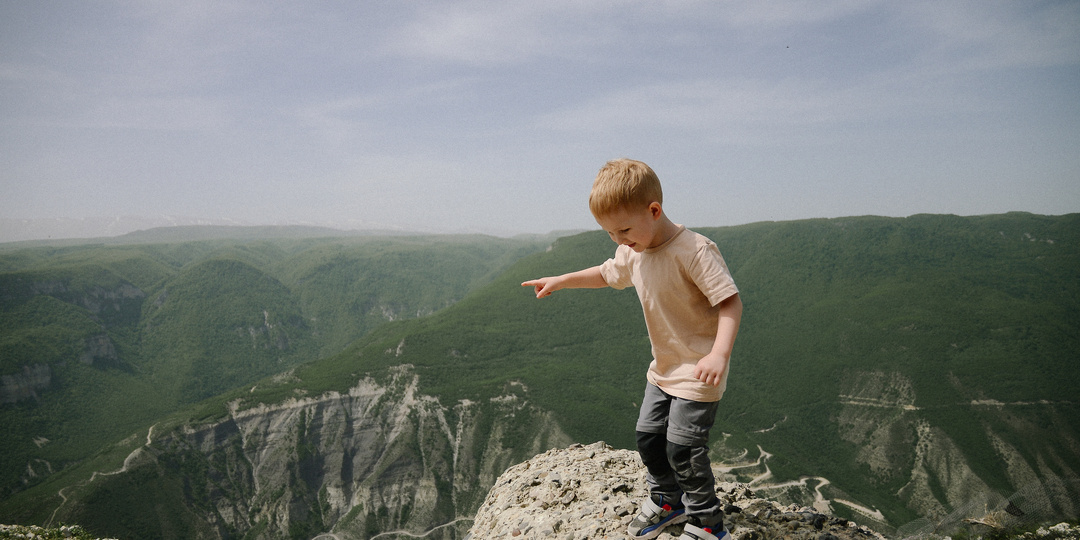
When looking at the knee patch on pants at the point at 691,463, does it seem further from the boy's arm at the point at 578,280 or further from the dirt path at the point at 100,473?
the dirt path at the point at 100,473

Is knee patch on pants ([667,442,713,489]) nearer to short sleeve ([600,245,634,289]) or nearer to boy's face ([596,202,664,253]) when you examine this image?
short sleeve ([600,245,634,289])

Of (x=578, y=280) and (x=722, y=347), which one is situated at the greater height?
(x=578, y=280)

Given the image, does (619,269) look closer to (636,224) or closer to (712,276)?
(636,224)

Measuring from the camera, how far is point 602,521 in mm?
5254

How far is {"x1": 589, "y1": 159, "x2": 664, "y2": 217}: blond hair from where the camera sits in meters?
3.73

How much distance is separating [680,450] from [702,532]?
748 mm

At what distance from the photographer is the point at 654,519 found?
464cm

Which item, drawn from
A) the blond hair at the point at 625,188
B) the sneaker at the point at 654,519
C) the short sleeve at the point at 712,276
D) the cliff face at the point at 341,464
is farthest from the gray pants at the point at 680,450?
the cliff face at the point at 341,464

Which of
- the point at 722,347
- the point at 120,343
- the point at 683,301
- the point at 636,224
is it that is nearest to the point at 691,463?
the point at 722,347

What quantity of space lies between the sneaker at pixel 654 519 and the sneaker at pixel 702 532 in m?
0.28

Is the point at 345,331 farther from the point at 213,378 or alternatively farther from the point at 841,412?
the point at 841,412

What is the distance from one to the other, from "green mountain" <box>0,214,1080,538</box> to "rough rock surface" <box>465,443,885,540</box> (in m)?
73.4

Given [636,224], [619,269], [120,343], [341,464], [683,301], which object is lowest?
[341,464]

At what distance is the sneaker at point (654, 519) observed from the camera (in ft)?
15.0
